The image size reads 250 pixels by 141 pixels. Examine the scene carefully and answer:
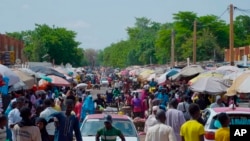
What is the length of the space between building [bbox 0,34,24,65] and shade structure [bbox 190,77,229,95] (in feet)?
71.5

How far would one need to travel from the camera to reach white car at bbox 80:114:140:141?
15086 mm

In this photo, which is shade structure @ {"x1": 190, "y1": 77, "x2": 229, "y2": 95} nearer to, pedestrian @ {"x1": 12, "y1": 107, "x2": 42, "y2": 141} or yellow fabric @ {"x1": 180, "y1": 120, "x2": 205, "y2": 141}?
yellow fabric @ {"x1": 180, "y1": 120, "x2": 205, "y2": 141}

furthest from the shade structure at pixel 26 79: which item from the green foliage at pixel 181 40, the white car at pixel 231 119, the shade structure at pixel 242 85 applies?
Answer: the green foliage at pixel 181 40

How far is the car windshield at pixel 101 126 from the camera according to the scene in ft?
49.9

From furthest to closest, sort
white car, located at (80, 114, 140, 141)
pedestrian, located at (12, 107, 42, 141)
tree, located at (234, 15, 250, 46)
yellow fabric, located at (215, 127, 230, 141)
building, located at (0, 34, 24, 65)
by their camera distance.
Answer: tree, located at (234, 15, 250, 46) < building, located at (0, 34, 24, 65) < white car, located at (80, 114, 140, 141) < pedestrian, located at (12, 107, 42, 141) < yellow fabric, located at (215, 127, 230, 141)

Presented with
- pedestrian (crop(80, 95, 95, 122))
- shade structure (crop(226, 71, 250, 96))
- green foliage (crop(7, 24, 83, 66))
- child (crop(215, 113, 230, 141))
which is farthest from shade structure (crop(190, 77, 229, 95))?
green foliage (crop(7, 24, 83, 66))

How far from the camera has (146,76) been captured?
6316 cm

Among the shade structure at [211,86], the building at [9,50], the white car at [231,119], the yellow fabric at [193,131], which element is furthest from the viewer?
the building at [9,50]

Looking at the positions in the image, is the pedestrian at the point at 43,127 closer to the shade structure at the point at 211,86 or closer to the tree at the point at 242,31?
the shade structure at the point at 211,86

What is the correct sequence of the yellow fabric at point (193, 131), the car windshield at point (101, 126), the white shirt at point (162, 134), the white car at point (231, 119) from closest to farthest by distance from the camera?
the white shirt at point (162, 134), the yellow fabric at point (193, 131), the white car at point (231, 119), the car windshield at point (101, 126)

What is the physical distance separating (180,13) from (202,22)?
3.82 metres

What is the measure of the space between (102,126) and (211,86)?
1120 cm

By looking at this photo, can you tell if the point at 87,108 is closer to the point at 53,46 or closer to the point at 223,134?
the point at 223,134

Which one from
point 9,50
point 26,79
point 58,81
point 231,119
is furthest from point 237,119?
point 9,50
